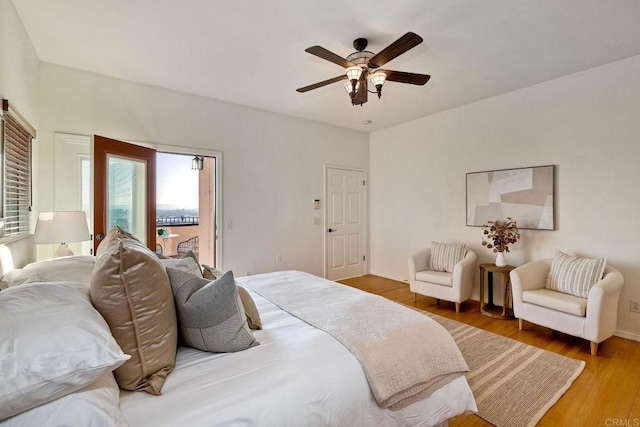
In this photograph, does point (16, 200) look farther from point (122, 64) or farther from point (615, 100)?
point (615, 100)

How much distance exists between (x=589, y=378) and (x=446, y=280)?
1560 mm

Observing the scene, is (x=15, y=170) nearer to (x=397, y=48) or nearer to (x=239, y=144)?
(x=239, y=144)

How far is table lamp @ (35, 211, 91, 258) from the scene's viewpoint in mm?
2250

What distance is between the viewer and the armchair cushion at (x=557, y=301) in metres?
2.66

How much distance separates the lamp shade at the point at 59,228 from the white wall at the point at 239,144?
0.86 m

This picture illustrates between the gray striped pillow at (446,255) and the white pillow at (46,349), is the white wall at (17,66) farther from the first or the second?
the gray striped pillow at (446,255)

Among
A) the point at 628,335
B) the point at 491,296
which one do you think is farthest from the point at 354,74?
the point at 628,335

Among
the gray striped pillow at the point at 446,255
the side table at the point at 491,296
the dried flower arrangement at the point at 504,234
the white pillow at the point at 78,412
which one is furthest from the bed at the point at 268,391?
the gray striped pillow at the point at 446,255

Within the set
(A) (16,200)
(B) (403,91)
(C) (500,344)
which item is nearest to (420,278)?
(C) (500,344)

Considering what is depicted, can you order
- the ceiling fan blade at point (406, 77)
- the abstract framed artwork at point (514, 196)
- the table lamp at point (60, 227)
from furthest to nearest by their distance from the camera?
the abstract framed artwork at point (514, 196) → the ceiling fan blade at point (406, 77) → the table lamp at point (60, 227)

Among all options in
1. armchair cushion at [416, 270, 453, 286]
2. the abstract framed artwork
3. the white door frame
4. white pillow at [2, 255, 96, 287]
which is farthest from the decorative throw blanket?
the white door frame

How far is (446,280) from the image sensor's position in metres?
3.69

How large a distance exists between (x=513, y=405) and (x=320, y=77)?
330 centimetres

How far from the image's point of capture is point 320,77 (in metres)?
3.24
